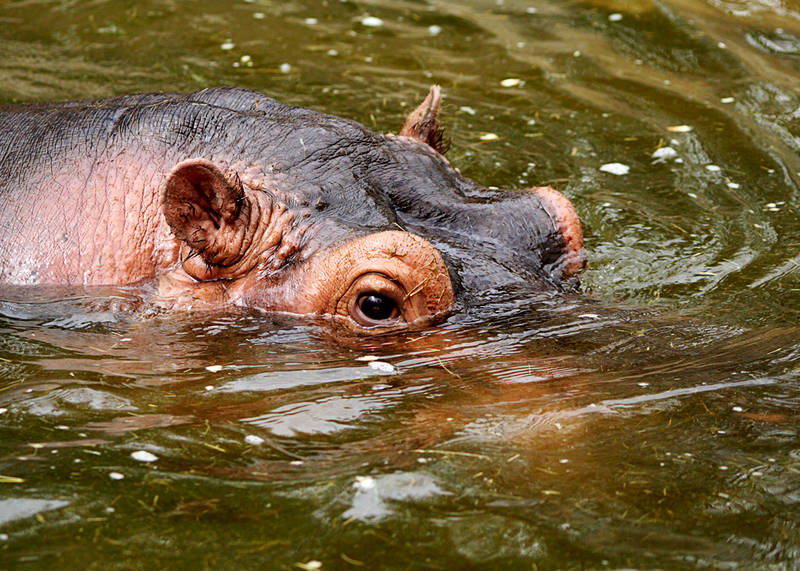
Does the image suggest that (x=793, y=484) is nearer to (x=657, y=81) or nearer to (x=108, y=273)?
(x=108, y=273)

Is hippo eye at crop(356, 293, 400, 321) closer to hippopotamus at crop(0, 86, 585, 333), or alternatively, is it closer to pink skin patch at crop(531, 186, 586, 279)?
hippopotamus at crop(0, 86, 585, 333)

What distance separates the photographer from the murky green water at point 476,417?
3363 mm

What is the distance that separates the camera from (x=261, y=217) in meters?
5.02

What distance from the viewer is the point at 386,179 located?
5301mm

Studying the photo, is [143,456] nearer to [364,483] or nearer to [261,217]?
[364,483]

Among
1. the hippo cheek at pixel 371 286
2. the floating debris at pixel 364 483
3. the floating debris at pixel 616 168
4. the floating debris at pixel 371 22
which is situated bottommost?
the floating debris at pixel 616 168

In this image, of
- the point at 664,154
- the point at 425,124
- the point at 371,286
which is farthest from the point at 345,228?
the point at 664,154

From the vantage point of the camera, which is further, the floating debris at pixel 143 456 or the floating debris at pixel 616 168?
the floating debris at pixel 616 168

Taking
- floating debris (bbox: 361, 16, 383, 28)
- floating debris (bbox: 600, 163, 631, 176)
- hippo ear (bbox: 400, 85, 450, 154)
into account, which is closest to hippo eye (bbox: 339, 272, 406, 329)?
hippo ear (bbox: 400, 85, 450, 154)

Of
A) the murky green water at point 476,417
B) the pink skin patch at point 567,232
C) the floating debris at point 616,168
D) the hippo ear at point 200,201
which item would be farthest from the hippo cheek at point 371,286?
the floating debris at point 616,168

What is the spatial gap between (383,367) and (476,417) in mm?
635

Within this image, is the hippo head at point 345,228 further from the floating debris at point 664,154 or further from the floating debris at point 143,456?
the floating debris at point 664,154

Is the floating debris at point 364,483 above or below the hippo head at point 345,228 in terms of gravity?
below

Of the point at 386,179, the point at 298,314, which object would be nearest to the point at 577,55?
the point at 386,179
